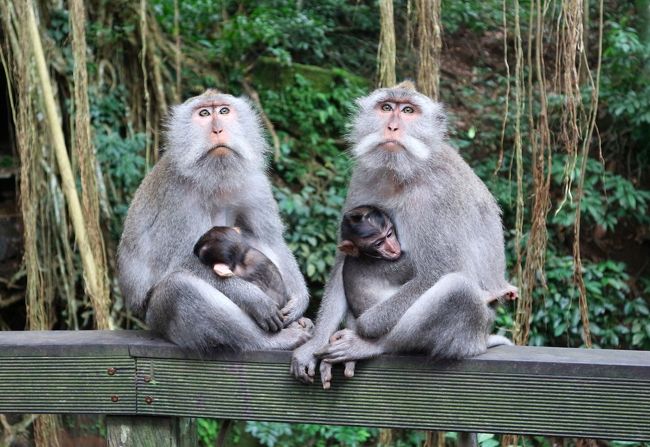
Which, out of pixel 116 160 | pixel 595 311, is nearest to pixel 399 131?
pixel 116 160

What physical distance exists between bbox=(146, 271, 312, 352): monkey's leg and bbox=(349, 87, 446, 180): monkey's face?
71cm

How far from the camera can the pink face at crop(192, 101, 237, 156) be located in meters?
3.51

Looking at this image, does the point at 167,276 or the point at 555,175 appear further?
the point at 555,175

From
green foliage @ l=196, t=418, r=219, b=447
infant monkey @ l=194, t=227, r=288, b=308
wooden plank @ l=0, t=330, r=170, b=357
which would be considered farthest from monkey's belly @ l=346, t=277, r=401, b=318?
green foliage @ l=196, t=418, r=219, b=447

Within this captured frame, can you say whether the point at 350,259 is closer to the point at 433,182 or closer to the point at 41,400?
the point at 433,182

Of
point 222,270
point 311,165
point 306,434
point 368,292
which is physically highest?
point 222,270

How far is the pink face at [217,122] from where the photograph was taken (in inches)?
138

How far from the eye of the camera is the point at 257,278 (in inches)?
134

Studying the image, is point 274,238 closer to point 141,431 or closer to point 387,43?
point 141,431

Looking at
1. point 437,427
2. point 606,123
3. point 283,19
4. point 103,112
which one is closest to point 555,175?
point 606,123

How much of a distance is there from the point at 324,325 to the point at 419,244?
457 mm

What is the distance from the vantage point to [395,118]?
10.8ft

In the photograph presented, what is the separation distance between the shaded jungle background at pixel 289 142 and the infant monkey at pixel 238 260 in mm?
1482

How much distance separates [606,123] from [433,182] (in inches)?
179
